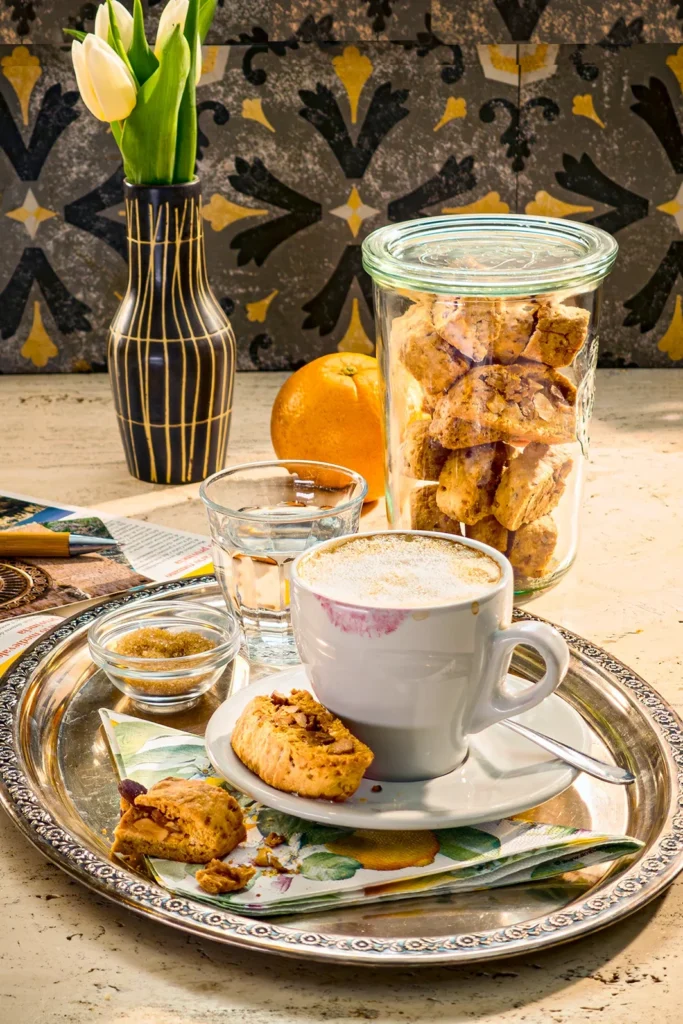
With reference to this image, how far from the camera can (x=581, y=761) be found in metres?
0.55

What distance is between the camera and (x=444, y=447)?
80 centimetres

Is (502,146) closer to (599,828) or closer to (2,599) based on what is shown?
(2,599)

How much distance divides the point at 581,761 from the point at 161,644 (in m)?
0.26

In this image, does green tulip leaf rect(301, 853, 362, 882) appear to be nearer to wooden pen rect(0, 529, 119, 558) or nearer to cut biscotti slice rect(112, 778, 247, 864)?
cut biscotti slice rect(112, 778, 247, 864)

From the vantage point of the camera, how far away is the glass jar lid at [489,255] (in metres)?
0.77

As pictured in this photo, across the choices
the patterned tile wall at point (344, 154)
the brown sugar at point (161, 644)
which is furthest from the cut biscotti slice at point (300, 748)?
the patterned tile wall at point (344, 154)

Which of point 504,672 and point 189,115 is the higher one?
point 189,115

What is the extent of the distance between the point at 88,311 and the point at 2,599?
663 mm

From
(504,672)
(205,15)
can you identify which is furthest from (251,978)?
(205,15)

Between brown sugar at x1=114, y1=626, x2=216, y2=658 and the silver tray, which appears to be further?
brown sugar at x1=114, y1=626, x2=216, y2=658

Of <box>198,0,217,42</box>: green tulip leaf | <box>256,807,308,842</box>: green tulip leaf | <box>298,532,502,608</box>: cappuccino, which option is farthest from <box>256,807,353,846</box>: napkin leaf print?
<box>198,0,217,42</box>: green tulip leaf

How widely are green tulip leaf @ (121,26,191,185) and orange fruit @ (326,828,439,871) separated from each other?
653 mm

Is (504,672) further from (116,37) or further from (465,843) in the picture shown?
(116,37)

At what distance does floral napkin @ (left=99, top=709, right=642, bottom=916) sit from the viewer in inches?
18.7
